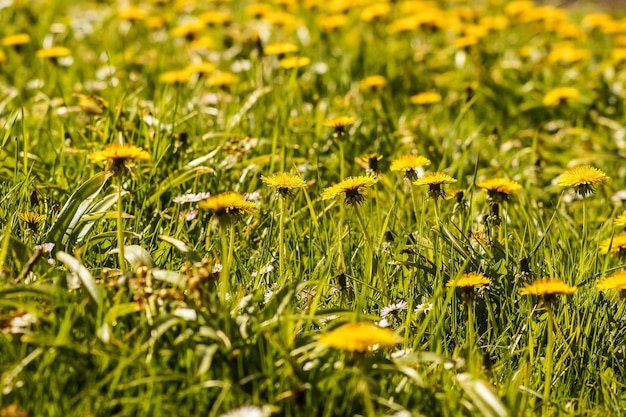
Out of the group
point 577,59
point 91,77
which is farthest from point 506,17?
point 91,77

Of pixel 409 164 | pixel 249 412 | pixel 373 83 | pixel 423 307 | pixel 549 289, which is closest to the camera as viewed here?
pixel 249 412

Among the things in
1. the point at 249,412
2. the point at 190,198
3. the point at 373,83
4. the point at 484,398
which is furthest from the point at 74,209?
the point at 373,83

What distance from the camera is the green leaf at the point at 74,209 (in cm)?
238

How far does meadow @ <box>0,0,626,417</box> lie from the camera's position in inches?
69.3

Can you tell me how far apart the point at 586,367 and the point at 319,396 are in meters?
0.74

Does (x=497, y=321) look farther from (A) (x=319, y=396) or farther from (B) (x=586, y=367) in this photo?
(A) (x=319, y=396)

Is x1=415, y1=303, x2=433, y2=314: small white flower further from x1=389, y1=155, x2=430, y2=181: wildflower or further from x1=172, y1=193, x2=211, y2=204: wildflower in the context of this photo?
x1=172, y1=193, x2=211, y2=204: wildflower

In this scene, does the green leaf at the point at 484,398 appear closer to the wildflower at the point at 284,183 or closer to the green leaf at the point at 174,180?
the wildflower at the point at 284,183

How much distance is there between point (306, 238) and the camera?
2.65 m

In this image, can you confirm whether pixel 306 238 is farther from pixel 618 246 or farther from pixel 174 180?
pixel 618 246

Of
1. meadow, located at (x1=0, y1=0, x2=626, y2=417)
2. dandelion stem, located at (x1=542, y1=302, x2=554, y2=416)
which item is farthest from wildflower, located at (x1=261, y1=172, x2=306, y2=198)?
dandelion stem, located at (x1=542, y1=302, x2=554, y2=416)

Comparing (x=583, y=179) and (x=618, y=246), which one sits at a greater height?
(x=583, y=179)

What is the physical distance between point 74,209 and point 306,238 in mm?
678

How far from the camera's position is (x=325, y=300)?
7.61 ft
